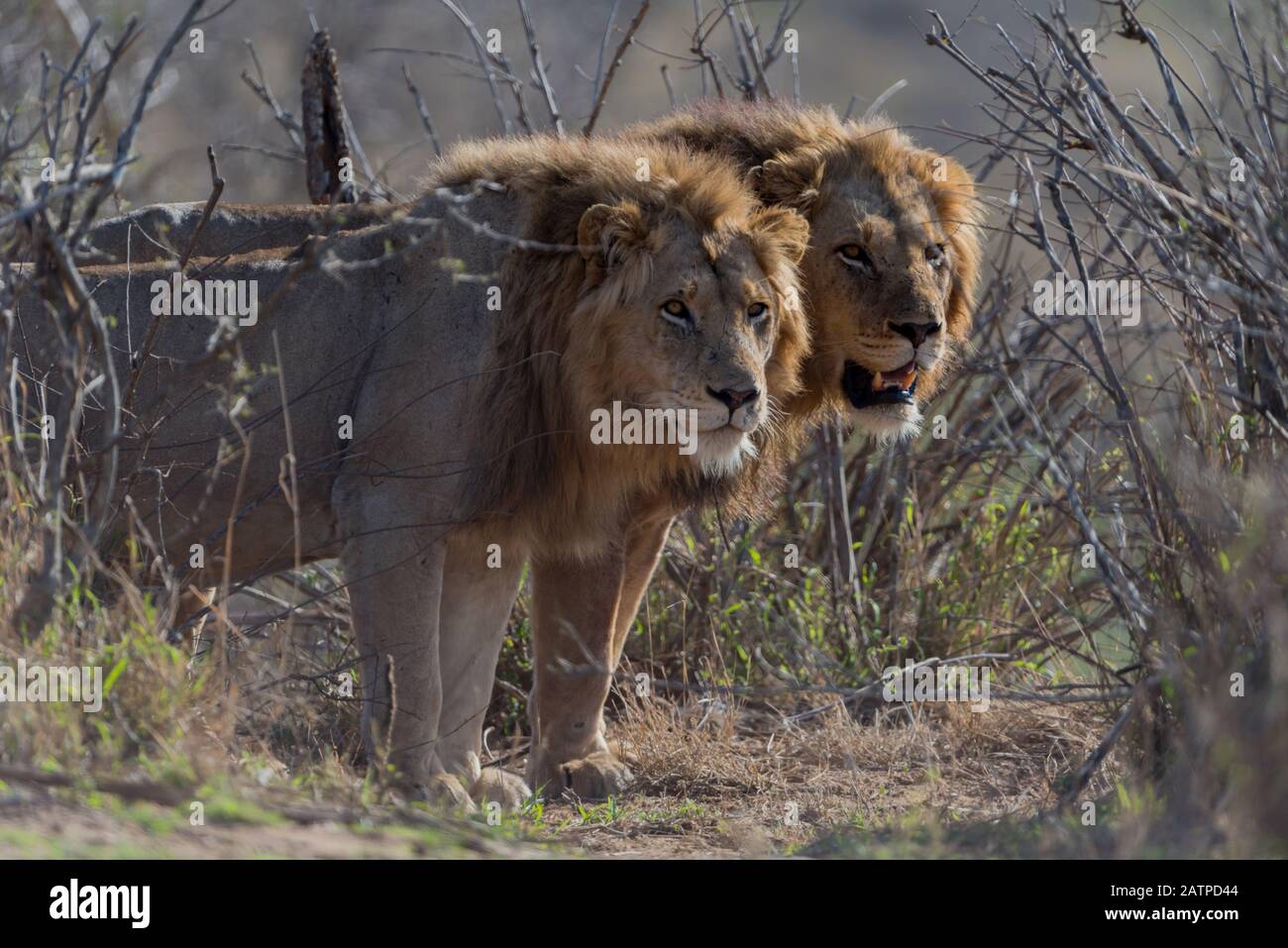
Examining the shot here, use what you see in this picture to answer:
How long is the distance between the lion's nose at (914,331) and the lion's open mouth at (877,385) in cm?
9

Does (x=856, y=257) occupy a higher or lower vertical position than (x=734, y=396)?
higher

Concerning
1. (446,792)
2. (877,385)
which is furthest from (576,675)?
(877,385)

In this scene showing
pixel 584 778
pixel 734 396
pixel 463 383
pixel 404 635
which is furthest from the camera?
pixel 584 778

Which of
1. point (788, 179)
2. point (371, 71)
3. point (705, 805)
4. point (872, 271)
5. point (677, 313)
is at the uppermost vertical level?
point (371, 71)

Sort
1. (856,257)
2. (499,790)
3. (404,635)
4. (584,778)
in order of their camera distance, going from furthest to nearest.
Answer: (584,778)
(856,257)
(499,790)
(404,635)

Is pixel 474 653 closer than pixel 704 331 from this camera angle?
No

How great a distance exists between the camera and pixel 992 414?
7207 mm

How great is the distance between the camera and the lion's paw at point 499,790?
547 cm

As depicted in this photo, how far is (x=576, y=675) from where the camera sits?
572 centimetres

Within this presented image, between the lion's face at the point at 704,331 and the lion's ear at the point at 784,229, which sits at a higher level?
the lion's ear at the point at 784,229

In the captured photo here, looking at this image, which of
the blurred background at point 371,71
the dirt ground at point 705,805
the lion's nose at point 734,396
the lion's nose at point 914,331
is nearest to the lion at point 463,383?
the lion's nose at point 734,396

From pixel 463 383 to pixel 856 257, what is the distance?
1.52 m

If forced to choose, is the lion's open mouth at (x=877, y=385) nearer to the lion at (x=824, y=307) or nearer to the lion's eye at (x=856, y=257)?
the lion at (x=824, y=307)

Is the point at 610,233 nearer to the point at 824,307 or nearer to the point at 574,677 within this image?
the point at 824,307
